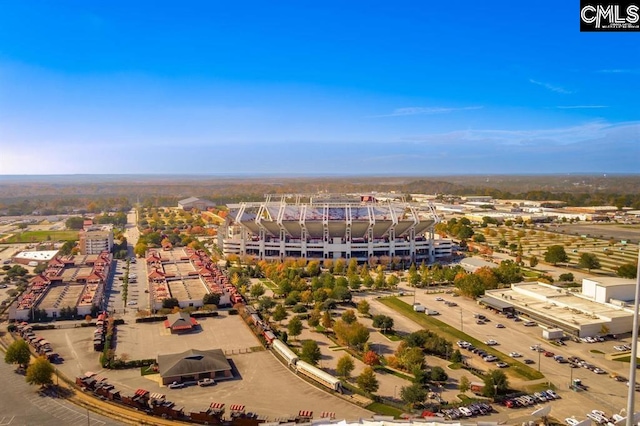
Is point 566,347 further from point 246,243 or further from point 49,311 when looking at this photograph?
point 246,243

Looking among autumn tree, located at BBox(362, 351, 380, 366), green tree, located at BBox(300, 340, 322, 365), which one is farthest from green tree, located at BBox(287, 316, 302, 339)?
autumn tree, located at BBox(362, 351, 380, 366)

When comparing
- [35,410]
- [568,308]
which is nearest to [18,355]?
[35,410]

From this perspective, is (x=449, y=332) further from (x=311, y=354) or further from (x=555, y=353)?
(x=311, y=354)

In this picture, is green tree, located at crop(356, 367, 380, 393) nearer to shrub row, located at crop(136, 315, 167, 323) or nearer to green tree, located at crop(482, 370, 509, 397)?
green tree, located at crop(482, 370, 509, 397)

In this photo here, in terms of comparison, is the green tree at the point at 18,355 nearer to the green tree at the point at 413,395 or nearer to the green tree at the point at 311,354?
the green tree at the point at 311,354

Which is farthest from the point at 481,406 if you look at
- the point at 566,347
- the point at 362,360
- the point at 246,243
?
the point at 246,243

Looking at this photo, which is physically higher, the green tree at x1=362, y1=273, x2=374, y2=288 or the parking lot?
the green tree at x1=362, y1=273, x2=374, y2=288
